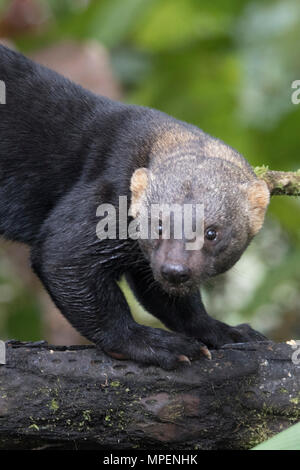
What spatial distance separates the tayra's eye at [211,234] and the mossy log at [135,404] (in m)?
0.81

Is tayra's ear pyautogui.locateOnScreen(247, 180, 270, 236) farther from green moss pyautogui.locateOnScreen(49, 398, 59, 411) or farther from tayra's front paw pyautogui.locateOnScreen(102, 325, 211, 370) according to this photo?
green moss pyautogui.locateOnScreen(49, 398, 59, 411)

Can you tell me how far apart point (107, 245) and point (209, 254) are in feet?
2.30

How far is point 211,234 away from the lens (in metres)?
5.04

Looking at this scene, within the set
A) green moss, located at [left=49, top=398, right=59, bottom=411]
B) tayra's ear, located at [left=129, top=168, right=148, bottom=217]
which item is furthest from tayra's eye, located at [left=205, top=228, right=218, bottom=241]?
green moss, located at [left=49, top=398, right=59, bottom=411]

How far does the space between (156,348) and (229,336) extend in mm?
928

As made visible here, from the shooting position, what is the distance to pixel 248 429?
4.74 metres

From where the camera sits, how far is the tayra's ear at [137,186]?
518 centimetres

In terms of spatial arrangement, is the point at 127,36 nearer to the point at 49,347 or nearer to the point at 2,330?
the point at 2,330

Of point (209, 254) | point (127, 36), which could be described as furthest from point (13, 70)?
point (127, 36)

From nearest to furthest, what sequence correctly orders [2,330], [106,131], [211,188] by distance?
[211,188] → [106,131] → [2,330]
